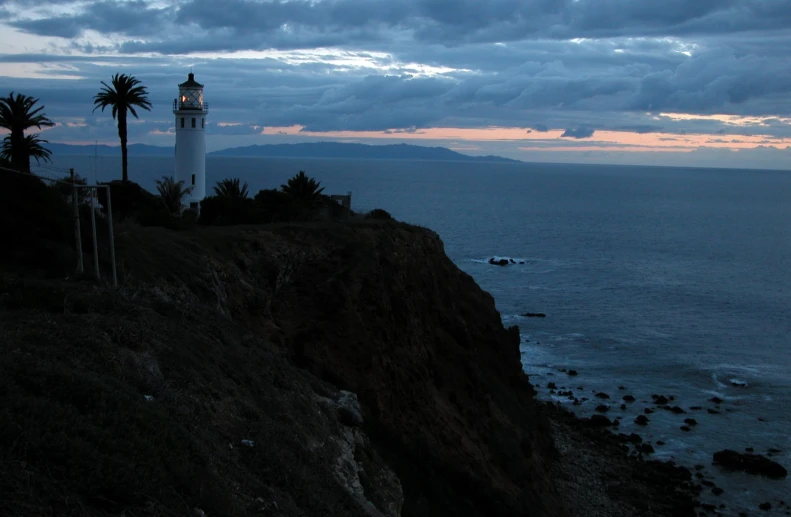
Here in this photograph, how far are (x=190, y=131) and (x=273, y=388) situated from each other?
42.2 metres

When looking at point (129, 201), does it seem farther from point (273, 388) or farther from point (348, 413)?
point (273, 388)

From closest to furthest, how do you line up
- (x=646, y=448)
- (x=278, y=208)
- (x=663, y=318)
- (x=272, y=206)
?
(x=646, y=448), (x=278, y=208), (x=272, y=206), (x=663, y=318)

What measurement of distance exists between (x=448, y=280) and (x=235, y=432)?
26466 mm

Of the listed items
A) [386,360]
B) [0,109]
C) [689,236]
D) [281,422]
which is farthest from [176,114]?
[689,236]

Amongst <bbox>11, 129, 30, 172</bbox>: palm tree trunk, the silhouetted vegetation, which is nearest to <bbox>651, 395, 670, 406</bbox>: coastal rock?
the silhouetted vegetation

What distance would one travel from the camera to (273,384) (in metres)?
14.3

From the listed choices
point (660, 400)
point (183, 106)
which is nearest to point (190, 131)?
point (183, 106)

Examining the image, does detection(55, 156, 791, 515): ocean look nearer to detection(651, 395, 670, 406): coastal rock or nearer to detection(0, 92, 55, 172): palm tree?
detection(651, 395, 670, 406): coastal rock

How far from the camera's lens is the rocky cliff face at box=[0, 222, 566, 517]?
7.78 m

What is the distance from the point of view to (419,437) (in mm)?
23359

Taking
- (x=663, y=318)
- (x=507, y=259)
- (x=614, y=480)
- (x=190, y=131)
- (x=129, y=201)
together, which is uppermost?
(x=190, y=131)

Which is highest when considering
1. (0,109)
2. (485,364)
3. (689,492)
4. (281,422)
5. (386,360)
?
(0,109)

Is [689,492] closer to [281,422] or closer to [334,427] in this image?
[334,427]

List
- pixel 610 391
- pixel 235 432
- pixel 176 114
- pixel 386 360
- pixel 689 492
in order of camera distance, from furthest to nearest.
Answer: pixel 176 114 → pixel 610 391 → pixel 689 492 → pixel 386 360 → pixel 235 432
